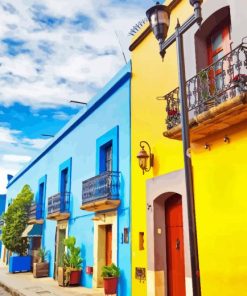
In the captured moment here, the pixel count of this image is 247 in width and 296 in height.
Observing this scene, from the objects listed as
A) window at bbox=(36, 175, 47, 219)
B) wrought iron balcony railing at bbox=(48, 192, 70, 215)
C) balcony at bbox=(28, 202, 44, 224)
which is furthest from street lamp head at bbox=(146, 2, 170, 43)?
balcony at bbox=(28, 202, 44, 224)

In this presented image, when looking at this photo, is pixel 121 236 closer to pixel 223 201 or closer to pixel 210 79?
pixel 223 201

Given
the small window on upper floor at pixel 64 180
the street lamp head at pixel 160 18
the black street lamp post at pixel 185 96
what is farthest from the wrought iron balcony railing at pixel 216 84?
the small window on upper floor at pixel 64 180

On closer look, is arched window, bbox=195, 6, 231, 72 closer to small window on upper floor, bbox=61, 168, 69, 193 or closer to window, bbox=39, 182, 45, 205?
small window on upper floor, bbox=61, 168, 69, 193

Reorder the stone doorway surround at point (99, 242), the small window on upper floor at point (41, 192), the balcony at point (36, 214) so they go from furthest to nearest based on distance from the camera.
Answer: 1. the small window on upper floor at point (41, 192)
2. the balcony at point (36, 214)
3. the stone doorway surround at point (99, 242)

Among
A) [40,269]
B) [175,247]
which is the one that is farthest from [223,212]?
[40,269]

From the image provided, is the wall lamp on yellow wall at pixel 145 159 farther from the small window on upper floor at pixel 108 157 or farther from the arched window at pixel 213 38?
the small window on upper floor at pixel 108 157

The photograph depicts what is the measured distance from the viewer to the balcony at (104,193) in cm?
930

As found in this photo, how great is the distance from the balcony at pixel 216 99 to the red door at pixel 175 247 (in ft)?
5.83

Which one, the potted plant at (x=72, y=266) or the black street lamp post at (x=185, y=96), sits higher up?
the black street lamp post at (x=185, y=96)

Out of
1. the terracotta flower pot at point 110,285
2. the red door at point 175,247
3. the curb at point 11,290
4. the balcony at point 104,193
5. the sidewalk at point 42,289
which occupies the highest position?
the balcony at point 104,193

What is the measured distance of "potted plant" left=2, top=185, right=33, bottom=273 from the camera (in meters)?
16.5

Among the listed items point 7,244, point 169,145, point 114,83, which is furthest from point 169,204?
point 7,244

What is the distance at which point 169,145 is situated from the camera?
24.0 feet

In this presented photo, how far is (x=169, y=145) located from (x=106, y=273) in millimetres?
3667
